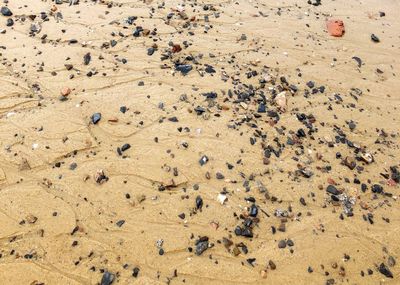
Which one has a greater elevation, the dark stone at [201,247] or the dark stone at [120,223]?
the dark stone at [120,223]

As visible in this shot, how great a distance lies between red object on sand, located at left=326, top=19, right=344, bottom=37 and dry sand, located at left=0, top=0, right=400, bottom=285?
1.22 feet

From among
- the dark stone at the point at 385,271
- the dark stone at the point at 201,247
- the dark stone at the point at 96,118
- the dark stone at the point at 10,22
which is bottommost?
the dark stone at the point at 385,271

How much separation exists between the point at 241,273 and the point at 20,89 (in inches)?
146

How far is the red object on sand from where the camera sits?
7.27 meters

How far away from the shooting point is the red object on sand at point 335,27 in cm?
727

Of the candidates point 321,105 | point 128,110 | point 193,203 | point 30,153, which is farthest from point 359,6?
point 30,153

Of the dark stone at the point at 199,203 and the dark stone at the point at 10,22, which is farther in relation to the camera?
the dark stone at the point at 10,22

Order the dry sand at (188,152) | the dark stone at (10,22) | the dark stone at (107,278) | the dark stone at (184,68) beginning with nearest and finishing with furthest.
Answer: the dark stone at (107,278), the dry sand at (188,152), the dark stone at (184,68), the dark stone at (10,22)

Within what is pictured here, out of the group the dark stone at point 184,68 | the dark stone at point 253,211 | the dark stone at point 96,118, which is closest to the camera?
the dark stone at point 253,211

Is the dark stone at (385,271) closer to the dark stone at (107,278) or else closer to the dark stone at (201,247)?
the dark stone at (201,247)

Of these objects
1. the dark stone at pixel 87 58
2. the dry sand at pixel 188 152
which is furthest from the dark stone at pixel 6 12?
the dark stone at pixel 87 58

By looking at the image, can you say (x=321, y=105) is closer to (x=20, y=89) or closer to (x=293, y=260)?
(x=293, y=260)

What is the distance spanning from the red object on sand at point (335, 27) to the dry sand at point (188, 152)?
0.37m

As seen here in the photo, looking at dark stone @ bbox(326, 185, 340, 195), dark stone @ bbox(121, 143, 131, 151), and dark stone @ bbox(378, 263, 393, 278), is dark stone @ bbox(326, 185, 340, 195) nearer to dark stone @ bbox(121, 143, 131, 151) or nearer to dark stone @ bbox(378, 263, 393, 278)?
dark stone @ bbox(378, 263, 393, 278)
